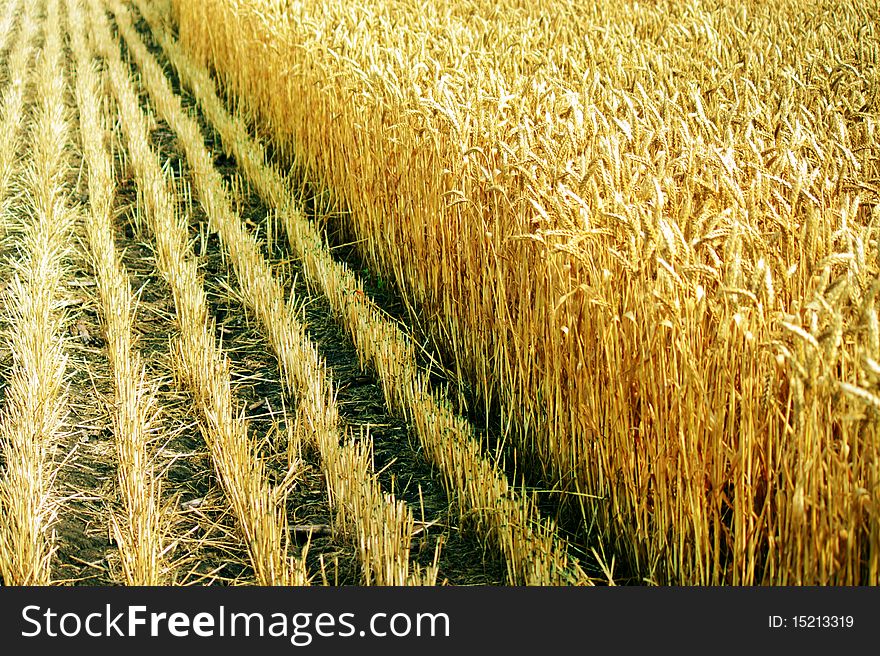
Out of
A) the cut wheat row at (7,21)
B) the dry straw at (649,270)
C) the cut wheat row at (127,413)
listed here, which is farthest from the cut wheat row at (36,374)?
the cut wheat row at (7,21)

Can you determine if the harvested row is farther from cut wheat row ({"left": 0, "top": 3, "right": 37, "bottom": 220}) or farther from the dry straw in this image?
the dry straw

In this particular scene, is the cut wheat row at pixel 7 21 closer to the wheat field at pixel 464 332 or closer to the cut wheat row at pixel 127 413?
the cut wheat row at pixel 127 413

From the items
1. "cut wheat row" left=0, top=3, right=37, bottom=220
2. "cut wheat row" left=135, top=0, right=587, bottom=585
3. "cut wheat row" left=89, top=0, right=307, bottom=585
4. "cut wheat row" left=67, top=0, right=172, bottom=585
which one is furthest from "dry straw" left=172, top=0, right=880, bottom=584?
"cut wheat row" left=0, top=3, right=37, bottom=220

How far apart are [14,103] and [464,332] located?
4.36 m

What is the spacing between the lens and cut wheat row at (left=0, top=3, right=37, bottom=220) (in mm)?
4863

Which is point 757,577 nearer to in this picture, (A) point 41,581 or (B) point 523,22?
(A) point 41,581

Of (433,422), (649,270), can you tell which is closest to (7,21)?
(433,422)

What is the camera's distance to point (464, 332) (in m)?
3.10

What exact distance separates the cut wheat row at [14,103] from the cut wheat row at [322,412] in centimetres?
94

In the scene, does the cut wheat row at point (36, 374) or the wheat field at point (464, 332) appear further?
the cut wheat row at point (36, 374)

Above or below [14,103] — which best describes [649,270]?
below

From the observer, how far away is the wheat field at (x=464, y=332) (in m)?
1.88

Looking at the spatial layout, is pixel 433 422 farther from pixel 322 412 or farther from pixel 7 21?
pixel 7 21

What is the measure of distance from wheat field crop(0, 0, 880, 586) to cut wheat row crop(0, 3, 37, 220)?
0.10m
